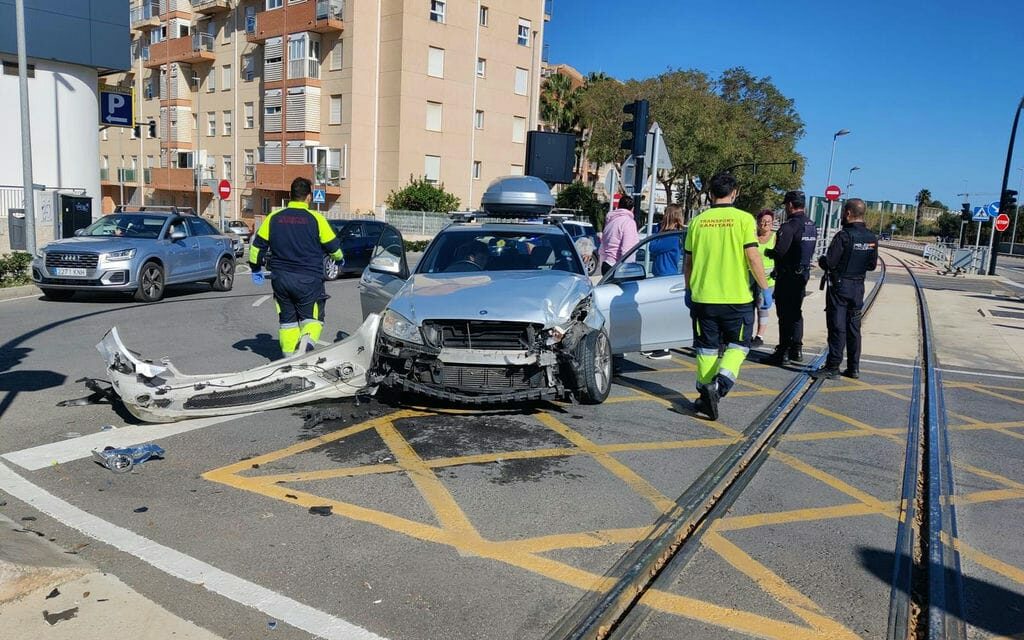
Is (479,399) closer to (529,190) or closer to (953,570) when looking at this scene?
(953,570)

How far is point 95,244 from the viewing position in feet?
41.1

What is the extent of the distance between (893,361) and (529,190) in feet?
17.6

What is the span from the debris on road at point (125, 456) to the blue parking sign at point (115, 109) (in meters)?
23.6

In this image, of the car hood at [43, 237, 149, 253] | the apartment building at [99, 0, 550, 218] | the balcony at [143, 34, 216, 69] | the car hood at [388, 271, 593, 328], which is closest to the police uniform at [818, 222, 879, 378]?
the car hood at [388, 271, 593, 328]

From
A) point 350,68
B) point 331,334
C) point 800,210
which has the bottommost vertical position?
point 331,334

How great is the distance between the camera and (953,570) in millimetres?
3904

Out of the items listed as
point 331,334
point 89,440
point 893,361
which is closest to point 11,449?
point 89,440

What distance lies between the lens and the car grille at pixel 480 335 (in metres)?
5.83

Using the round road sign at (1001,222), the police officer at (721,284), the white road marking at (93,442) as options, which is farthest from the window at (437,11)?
the white road marking at (93,442)

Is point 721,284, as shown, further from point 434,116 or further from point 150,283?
point 434,116

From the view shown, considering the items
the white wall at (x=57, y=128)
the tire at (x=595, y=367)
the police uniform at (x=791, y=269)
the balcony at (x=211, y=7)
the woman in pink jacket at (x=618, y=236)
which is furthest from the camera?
the balcony at (x=211, y=7)

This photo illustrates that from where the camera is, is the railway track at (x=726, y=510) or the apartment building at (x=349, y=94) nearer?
A: the railway track at (x=726, y=510)

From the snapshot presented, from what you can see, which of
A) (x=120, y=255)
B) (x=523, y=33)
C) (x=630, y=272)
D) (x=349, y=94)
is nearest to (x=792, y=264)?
(x=630, y=272)

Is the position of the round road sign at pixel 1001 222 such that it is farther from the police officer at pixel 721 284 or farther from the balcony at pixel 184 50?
the balcony at pixel 184 50
